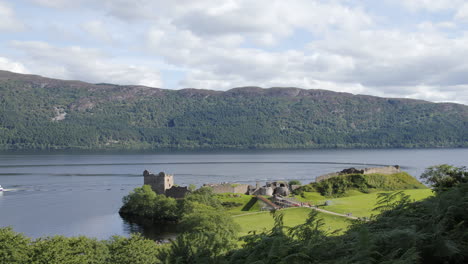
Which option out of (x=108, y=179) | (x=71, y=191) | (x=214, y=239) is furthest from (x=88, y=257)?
(x=108, y=179)

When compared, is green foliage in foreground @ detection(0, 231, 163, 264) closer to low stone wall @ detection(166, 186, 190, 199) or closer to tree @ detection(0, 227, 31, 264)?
tree @ detection(0, 227, 31, 264)

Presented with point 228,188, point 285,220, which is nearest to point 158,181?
point 228,188

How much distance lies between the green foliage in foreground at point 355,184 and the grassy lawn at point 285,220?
66.9 ft

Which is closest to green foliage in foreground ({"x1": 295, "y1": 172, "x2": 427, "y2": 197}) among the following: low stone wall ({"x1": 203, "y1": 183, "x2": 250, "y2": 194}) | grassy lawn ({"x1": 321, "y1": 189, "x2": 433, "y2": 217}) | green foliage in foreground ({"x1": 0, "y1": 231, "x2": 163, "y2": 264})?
grassy lawn ({"x1": 321, "y1": 189, "x2": 433, "y2": 217})

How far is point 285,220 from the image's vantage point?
54.7 m

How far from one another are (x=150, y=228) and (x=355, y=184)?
3623 centimetres

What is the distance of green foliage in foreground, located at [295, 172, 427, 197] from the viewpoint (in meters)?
82.6

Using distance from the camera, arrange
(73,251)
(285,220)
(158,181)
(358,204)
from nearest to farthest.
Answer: (73,251) < (285,220) < (358,204) < (158,181)

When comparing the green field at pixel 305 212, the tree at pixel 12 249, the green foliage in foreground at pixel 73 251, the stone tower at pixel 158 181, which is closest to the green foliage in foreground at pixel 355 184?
the green field at pixel 305 212

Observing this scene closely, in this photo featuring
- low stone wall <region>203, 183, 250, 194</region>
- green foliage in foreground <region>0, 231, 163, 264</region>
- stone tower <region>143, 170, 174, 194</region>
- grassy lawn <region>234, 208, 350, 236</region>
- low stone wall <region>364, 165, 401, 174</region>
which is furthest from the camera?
stone tower <region>143, 170, 174, 194</region>

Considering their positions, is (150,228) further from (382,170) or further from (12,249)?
(382,170)

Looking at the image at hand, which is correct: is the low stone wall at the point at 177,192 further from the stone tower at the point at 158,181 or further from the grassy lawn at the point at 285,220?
the grassy lawn at the point at 285,220

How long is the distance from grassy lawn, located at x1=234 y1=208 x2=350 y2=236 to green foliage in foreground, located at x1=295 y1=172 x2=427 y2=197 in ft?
66.9

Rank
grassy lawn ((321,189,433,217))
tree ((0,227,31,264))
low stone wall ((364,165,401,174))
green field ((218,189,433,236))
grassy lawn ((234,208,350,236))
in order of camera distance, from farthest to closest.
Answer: low stone wall ((364,165,401,174)), grassy lawn ((321,189,433,217)), green field ((218,189,433,236)), grassy lawn ((234,208,350,236)), tree ((0,227,31,264))
